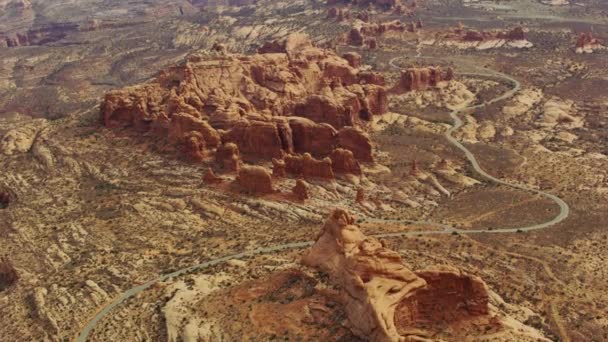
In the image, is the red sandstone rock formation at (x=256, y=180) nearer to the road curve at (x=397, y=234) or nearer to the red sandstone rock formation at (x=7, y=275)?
the road curve at (x=397, y=234)

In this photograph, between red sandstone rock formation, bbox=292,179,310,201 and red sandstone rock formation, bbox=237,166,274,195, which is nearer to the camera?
red sandstone rock formation, bbox=292,179,310,201

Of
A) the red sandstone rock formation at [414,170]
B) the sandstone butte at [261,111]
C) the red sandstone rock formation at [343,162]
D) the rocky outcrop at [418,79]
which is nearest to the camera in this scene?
the red sandstone rock formation at [343,162]

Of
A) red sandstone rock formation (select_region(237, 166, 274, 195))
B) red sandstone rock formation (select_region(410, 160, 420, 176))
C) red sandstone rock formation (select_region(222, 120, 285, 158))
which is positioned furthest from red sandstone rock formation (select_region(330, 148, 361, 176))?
red sandstone rock formation (select_region(237, 166, 274, 195))

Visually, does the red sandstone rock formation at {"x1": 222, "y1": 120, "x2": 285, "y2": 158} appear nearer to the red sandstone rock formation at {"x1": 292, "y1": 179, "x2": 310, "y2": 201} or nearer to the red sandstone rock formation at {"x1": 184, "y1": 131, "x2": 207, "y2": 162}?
the red sandstone rock formation at {"x1": 184, "y1": 131, "x2": 207, "y2": 162}

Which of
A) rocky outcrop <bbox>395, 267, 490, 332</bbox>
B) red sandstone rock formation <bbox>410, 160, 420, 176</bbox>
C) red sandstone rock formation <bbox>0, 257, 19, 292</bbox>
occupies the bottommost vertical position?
red sandstone rock formation <bbox>410, 160, 420, 176</bbox>

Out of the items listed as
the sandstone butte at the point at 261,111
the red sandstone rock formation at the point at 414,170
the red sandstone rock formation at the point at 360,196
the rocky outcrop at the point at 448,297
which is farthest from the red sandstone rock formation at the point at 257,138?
the rocky outcrop at the point at 448,297

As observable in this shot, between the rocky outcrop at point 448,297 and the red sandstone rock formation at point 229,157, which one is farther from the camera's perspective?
the red sandstone rock formation at point 229,157
